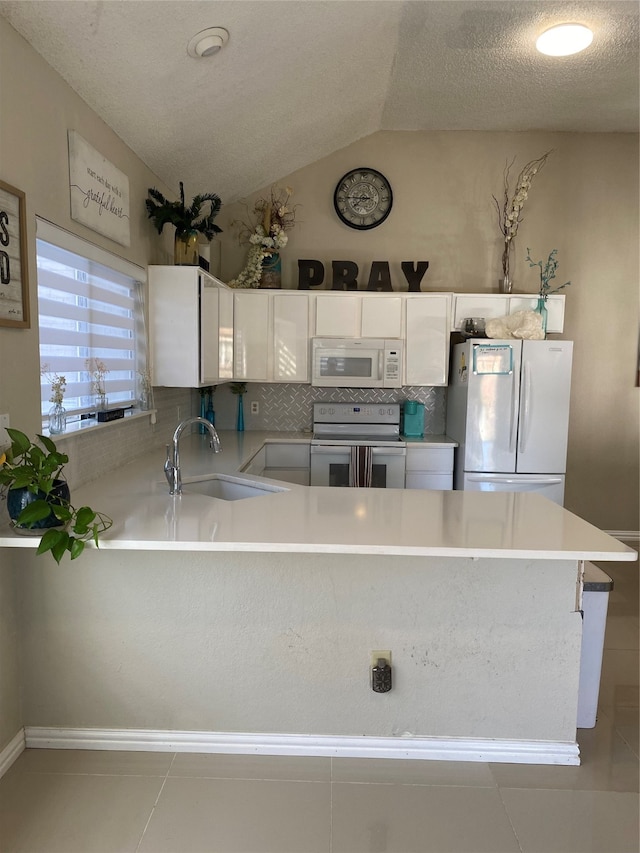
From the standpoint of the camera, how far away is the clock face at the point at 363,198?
4.44 metres

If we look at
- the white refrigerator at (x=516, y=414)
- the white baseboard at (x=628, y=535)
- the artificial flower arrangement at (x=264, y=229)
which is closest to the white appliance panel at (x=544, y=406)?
the white refrigerator at (x=516, y=414)

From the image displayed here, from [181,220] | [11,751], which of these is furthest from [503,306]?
[11,751]

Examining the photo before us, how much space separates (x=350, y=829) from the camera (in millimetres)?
1747

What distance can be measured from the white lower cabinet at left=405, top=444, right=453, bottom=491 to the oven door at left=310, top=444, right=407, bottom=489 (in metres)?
0.07

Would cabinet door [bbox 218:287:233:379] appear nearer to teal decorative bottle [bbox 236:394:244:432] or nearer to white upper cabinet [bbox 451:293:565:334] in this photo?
teal decorative bottle [bbox 236:394:244:432]

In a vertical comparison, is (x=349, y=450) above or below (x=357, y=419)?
below

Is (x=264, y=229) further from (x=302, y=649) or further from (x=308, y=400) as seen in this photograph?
(x=302, y=649)

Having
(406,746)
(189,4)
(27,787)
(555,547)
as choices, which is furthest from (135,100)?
(406,746)

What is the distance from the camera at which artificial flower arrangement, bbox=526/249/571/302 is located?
4.13 metres


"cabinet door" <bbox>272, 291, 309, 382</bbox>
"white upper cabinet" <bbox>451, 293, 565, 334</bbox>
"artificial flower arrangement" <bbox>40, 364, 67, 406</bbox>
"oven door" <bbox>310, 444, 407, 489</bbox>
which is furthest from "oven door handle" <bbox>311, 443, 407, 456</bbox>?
"artificial flower arrangement" <bbox>40, 364, 67, 406</bbox>

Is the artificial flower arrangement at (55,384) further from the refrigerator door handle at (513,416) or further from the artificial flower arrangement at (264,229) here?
the refrigerator door handle at (513,416)

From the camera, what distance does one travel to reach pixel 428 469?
13.6ft

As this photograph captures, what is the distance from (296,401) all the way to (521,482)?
6.05 feet

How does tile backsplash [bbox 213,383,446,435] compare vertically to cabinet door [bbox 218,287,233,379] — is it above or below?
below
